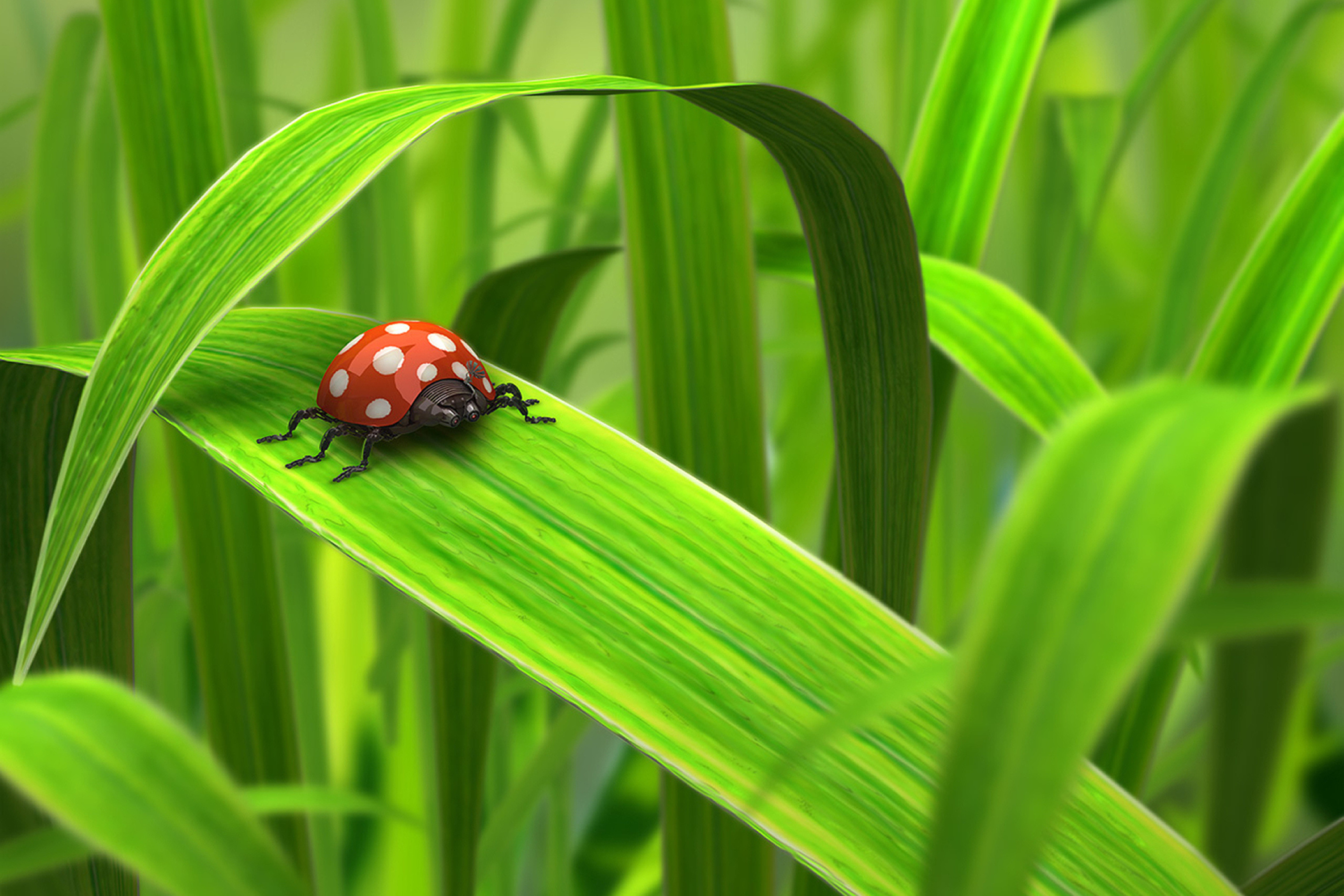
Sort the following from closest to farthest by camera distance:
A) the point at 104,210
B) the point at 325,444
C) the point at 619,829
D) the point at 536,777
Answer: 1. the point at 325,444
2. the point at 536,777
3. the point at 104,210
4. the point at 619,829

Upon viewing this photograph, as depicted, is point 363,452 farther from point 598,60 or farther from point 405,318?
point 598,60

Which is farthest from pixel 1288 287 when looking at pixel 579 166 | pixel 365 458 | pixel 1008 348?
pixel 579 166

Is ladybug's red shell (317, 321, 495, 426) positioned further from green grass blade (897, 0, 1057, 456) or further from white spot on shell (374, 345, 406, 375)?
green grass blade (897, 0, 1057, 456)

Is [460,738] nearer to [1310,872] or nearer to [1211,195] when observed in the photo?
[1310,872]

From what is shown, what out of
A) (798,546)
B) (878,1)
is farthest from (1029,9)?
(878,1)

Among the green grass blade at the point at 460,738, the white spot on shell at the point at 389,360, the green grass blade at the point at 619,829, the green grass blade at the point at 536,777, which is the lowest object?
the green grass blade at the point at 619,829

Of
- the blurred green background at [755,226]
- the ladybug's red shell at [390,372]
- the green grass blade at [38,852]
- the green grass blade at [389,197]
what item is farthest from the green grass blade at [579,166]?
the green grass blade at [38,852]

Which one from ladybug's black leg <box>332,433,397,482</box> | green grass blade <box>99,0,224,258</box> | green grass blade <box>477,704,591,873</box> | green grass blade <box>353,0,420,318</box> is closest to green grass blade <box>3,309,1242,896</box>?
ladybug's black leg <box>332,433,397,482</box>

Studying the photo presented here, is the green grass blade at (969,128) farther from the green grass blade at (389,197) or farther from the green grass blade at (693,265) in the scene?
the green grass blade at (389,197)
